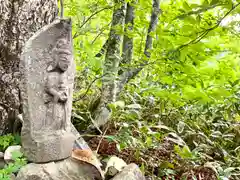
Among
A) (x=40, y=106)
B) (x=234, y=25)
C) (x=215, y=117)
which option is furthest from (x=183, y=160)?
A: (x=234, y=25)

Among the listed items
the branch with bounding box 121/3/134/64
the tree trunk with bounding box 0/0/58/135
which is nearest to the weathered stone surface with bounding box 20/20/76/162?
the tree trunk with bounding box 0/0/58/135

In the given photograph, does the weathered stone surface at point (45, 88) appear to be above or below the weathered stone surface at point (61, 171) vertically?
above

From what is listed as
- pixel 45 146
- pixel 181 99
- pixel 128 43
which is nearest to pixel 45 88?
pixel 45 146

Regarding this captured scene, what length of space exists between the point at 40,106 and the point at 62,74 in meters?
0.28

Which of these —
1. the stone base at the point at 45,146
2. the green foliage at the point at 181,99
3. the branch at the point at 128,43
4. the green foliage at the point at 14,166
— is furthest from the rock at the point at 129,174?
the branch at the point at 128,43

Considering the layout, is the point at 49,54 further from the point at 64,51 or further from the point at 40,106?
the point at 40,106

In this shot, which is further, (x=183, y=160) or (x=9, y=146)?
(x=183, y=160)

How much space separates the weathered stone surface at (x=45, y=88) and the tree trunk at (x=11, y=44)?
0.65m

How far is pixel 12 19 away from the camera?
9.00 ft

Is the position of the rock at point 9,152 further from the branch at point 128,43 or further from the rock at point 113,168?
the branch at point 128,43

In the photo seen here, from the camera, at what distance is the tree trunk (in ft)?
8.96

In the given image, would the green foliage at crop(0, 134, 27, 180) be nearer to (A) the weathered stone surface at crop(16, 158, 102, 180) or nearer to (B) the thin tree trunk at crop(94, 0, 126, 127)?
(A) the weathered stone surface at crop(16, 158, 102, 180)

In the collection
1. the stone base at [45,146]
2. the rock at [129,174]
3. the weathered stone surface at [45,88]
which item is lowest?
the rock at [129,174]

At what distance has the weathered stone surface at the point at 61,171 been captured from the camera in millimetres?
2059
